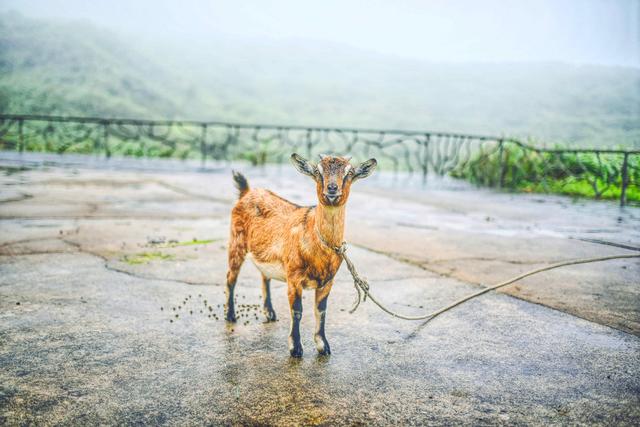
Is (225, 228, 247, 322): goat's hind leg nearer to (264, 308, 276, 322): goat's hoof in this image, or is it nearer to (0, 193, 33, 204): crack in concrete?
(264, 308, 276, 322): goat's hoof

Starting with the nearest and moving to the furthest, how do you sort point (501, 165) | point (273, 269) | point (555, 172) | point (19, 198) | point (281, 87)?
point (273, 269), point (19, 198), point (555, 172), point (501, 165), point (281, 87)

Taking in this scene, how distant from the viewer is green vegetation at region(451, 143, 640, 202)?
37.3ft

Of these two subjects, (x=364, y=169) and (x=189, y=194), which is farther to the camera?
(x=189, y=194)

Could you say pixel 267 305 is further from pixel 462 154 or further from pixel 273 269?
pixel 462 154

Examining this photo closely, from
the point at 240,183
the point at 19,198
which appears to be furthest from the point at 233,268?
the point at 19,198

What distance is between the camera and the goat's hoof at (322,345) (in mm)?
2744

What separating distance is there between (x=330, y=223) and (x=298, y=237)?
0.24 m

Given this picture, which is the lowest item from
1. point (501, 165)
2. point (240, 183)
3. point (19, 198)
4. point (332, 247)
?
point (19, 198)

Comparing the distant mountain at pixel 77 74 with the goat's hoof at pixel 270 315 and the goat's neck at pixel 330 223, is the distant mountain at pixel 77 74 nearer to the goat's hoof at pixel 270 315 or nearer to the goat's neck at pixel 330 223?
the goat's hoof at pixel 270 315

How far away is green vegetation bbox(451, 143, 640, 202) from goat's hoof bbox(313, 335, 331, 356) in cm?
1012

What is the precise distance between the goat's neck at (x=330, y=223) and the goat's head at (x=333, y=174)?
0.20 ft

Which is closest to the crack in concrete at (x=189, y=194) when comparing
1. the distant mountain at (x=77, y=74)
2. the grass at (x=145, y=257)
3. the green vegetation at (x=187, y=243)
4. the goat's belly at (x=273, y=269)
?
the green vegetation at (x=187, y=243)

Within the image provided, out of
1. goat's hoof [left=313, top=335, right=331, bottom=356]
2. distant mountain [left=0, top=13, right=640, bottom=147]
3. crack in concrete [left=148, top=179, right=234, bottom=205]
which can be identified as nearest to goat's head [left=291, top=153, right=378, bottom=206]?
goat's hoof [left=313, top=335, right=331, bottom=356]

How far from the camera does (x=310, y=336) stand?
9.95 feet
